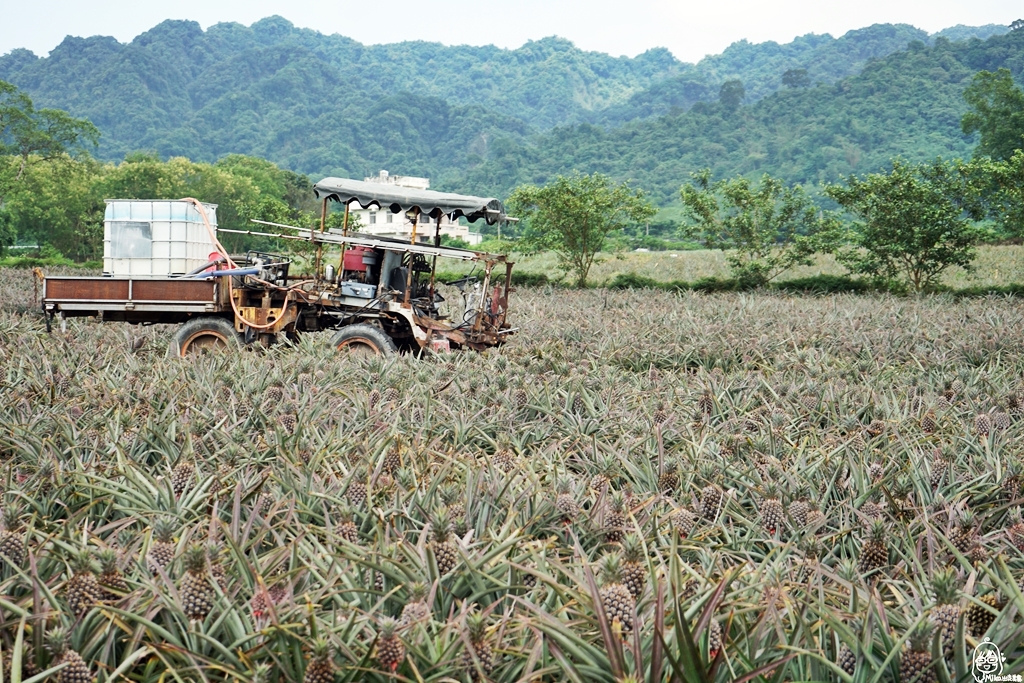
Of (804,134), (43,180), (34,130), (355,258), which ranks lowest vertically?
(355,258)

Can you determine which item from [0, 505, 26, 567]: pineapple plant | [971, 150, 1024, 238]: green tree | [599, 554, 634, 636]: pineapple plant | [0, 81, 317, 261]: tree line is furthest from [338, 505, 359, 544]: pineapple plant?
[0, 81, 317, 261]: tree line

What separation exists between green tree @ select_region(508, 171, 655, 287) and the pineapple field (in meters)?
20.8

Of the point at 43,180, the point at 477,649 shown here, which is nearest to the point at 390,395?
the point at 477,649

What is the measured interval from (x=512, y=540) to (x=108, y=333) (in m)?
8.81

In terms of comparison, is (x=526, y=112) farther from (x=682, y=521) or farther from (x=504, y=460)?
(x=682, y=521)

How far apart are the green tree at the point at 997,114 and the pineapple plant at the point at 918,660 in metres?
55.7

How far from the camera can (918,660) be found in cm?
214

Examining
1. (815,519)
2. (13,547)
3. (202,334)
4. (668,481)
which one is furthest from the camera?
(202,334)

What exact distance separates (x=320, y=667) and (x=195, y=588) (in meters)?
0.48

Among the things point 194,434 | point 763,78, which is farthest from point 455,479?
point 763,78

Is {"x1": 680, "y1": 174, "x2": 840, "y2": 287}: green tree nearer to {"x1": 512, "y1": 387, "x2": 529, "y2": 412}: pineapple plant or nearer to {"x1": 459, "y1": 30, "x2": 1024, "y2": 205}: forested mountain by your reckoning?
{"x1": 512, "y1": 387, "x2": 529, "y2": 412}: pineapple plant

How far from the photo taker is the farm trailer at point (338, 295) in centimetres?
975

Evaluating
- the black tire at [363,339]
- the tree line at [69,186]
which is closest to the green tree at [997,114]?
the tree line at [69,186]

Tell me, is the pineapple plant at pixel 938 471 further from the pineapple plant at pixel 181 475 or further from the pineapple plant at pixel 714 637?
the pineapple plant at pixel 181 475
